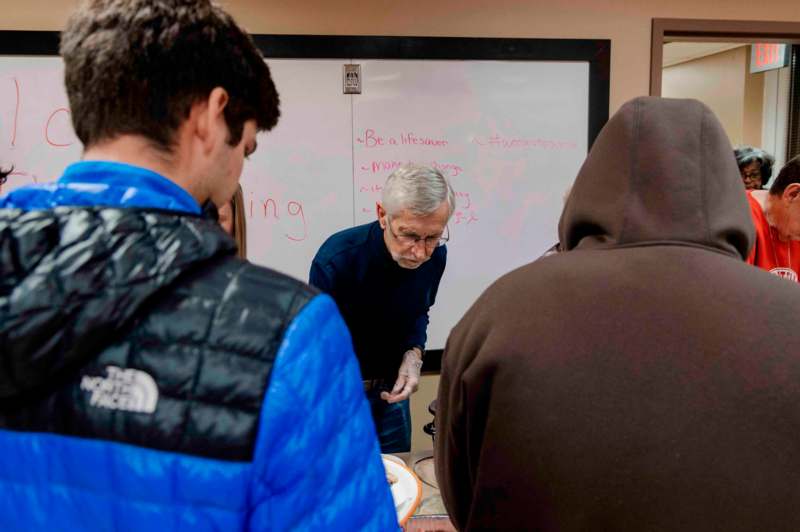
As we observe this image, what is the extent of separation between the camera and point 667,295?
731 millimetres

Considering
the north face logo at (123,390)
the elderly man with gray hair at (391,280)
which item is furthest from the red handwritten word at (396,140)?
the north face logo at (123,390)

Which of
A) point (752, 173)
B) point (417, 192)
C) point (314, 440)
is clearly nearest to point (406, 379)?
point (417, 192)

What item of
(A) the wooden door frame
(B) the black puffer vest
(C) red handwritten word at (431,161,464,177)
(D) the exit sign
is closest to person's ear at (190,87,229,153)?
(B) the black puffer vest

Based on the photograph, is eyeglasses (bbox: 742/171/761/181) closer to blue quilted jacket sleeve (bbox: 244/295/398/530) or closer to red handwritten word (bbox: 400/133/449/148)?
red handwritten word (bbox: 400/133/449/148)

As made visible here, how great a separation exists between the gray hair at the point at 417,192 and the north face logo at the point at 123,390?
1.29 m

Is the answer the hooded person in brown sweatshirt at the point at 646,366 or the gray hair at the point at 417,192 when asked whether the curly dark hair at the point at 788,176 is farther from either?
the hooded person in brown sweatshirt at the point at 646,366

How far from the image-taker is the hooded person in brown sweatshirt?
2.29 feet

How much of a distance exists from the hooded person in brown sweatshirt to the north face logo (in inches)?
16.9

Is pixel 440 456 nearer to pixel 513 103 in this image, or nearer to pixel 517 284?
pixel 517 284

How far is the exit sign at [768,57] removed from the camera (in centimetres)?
444

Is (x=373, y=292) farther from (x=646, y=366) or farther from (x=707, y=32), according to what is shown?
(x=707, y=32)

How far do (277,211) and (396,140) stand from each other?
58 cm

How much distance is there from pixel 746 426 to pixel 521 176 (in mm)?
1931

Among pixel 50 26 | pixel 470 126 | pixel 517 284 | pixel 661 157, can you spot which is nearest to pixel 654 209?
pixel 661 157
